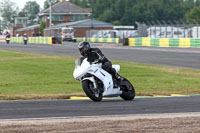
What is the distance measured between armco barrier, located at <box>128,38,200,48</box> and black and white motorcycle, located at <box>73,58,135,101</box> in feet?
125

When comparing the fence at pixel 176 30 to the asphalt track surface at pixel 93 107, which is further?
the fence at pixel 176 30

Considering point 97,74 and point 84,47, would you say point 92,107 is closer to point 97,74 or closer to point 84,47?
point 97,74

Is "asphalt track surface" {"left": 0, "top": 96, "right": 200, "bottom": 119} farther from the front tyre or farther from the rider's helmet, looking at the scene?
the rider's helmet

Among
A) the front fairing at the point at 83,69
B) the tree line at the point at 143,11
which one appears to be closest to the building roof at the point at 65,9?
the tree line at the point at 143,11

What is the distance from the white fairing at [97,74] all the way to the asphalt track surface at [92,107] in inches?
9.5

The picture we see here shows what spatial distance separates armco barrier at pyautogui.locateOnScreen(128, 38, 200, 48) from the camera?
2028 inches

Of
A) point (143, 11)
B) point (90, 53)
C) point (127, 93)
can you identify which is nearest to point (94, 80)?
point (90, 53)

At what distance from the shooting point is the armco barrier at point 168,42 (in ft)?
169

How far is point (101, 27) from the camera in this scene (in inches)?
4958

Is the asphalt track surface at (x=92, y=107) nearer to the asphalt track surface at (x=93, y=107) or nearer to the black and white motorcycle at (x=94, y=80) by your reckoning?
the asphalt track surface at (x=93, y=107)

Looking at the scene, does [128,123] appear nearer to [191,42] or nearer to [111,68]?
[111,68]

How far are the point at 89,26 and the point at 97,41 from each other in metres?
39.7

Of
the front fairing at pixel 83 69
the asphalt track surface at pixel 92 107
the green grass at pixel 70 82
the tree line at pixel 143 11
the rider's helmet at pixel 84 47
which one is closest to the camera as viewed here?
the asphalt track surface at pixel 92 107

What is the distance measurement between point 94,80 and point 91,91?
0.24 metres
